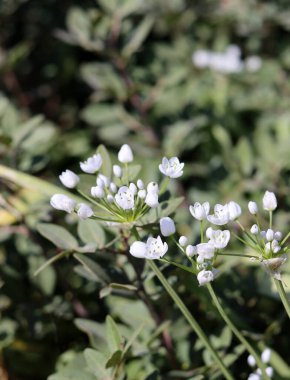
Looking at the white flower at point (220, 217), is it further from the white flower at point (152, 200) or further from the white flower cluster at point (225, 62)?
the white flower cluster at point (225, 62)

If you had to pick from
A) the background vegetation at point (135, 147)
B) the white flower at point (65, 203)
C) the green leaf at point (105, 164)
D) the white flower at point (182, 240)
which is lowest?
the background vegetation at point (135, 147)

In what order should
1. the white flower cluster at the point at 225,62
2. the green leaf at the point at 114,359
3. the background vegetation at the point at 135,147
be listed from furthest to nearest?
the white flower cluster at the point at 225,62 < the background vegetation at the point at 135,147 < the green leaf at the point at 114,359

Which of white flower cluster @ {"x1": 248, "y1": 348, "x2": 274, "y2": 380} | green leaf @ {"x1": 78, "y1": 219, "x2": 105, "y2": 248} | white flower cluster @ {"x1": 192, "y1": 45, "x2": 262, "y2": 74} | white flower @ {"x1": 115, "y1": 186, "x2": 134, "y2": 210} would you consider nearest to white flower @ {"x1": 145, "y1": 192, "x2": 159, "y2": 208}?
white flower @ {"x1": 115, "y1": 186, "x2": 134, "y2": 210}

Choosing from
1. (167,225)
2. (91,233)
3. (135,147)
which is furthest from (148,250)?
(135,147)

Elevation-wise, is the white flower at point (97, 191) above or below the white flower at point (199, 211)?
above

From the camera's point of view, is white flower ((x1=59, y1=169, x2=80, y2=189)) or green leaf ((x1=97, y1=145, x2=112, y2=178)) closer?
white flower ((x1=59, y1=169, x2=80, y2=189))

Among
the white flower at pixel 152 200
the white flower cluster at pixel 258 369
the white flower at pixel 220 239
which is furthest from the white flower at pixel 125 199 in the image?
the white flower cluster at pixel 258 369

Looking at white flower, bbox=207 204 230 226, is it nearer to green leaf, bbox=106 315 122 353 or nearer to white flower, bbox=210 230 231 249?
white flower, bbox=210 230 231 249
